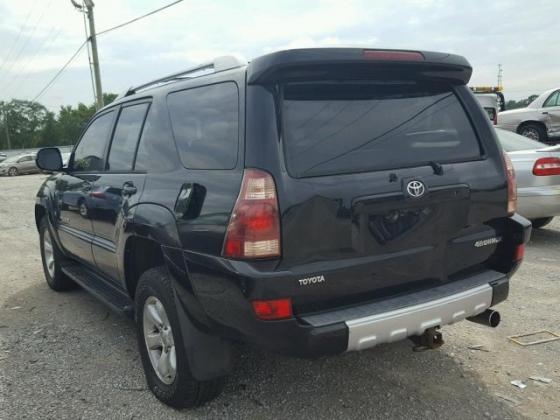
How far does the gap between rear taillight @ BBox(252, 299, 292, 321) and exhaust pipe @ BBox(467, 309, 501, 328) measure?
120 cm

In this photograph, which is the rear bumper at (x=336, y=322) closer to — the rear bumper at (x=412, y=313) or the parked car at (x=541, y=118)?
the rear bumper at (x=412, y=313)

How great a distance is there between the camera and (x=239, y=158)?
7.75ft

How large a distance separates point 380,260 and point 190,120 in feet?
4.22

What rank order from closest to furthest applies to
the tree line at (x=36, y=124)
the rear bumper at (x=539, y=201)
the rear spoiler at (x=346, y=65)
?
1. the rear spoiler at (x=346, y=65)
2. the rear bumper at (x=539, y=201)
3. the tree line at (x=36, y=124)

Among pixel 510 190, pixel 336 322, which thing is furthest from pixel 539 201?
pixel 336 322

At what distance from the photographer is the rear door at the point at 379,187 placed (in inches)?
91.3

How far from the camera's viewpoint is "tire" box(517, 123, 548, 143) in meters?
12.9

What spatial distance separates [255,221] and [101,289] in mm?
2103

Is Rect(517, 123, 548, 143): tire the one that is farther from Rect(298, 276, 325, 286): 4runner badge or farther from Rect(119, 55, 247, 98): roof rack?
Rect(298, 276, 325, 286): 4runner badge

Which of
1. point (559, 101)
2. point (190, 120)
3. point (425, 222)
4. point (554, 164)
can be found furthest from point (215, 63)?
point (559, 101)

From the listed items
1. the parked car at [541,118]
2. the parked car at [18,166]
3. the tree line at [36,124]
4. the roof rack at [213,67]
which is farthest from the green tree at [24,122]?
the roof rack at [213,67]

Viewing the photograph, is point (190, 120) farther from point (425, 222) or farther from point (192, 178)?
point (425, 222)

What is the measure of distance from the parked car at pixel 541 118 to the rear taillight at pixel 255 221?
1261 cm

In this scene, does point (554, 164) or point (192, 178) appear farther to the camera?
point (554, 164)
